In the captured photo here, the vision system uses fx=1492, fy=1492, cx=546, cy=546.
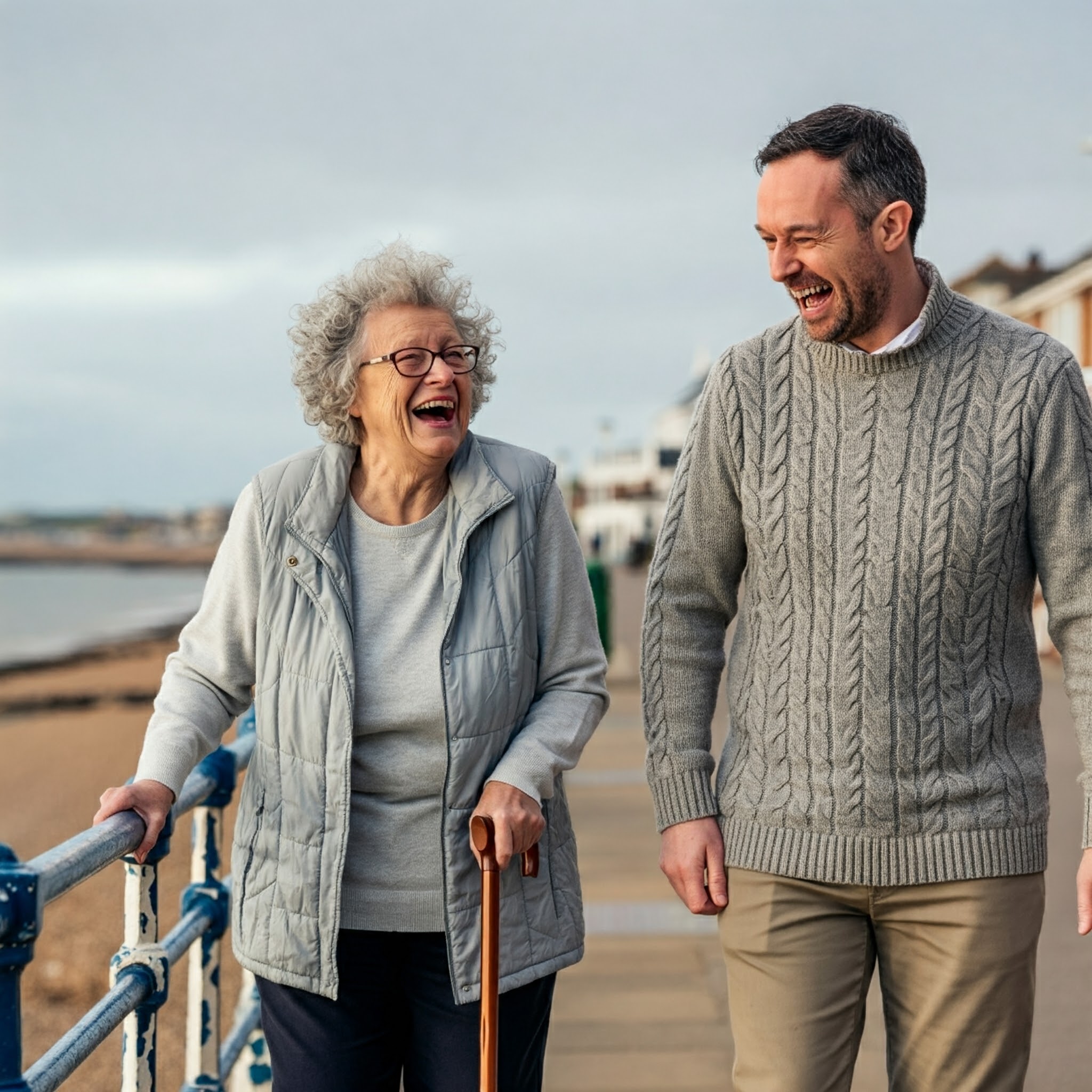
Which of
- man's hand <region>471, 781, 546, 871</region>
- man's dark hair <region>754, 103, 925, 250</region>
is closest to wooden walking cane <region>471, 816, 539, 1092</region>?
man's hand <region>471, 781, 546, 871</region>

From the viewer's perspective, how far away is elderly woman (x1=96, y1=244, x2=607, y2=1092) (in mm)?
2227

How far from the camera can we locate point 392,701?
7.34 feet

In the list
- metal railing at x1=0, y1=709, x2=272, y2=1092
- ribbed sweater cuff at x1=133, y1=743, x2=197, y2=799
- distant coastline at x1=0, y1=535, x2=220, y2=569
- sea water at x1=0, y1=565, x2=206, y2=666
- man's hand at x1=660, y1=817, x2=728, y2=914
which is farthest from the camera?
distant coastline at x1=0, y1=535, x2=220, y2=569

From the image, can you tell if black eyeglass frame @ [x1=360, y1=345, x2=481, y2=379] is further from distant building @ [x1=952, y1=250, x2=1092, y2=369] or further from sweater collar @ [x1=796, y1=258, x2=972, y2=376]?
distant building @ [x1=952, y1=250, x2=1092, y2=369]

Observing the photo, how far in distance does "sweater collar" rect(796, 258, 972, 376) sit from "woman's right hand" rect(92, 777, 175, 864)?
3.94ft

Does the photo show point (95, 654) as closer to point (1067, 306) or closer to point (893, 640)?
point (1067, 306)

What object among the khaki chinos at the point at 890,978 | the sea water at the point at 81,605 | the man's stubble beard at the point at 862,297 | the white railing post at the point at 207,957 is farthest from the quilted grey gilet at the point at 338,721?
the sea water at the point at 81,605

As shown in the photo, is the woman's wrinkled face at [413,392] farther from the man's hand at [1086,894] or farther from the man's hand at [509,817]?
the man's hand at [1086,894]

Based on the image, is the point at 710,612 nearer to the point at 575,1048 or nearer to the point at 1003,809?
the point at 1003,809

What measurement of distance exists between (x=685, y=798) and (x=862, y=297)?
84cm

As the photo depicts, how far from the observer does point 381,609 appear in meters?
2.30

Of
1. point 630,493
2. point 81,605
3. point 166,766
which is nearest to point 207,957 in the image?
point 166,766

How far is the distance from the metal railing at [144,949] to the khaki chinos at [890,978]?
90cm

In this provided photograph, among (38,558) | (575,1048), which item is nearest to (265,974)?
(575,1048)
